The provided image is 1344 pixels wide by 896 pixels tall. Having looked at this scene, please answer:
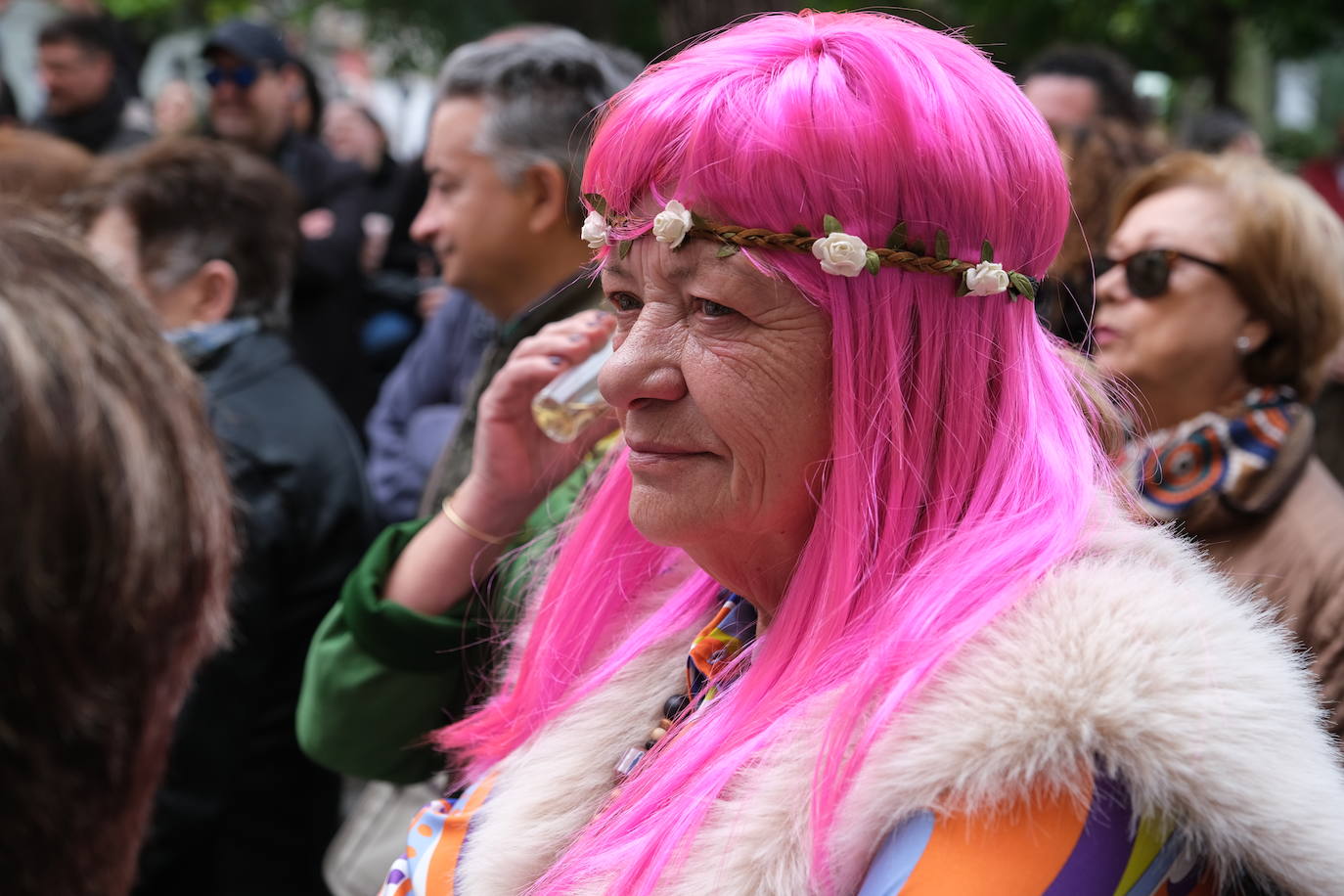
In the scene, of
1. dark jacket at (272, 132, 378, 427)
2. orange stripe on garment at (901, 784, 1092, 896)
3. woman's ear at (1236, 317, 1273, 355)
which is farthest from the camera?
dark jacket at (272, 132, 378, 427)

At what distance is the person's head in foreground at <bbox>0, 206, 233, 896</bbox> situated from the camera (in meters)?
1.05

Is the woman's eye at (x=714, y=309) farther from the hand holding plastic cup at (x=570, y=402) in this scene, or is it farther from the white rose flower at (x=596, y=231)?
the hand holding plastic cup at (x=570, y=402)

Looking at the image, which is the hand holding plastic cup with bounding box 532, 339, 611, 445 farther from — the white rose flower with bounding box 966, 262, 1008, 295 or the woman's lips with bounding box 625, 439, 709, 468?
the white rose flower with bounding box 966, 262, 1008, 295

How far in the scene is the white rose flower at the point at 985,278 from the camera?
1521 mm

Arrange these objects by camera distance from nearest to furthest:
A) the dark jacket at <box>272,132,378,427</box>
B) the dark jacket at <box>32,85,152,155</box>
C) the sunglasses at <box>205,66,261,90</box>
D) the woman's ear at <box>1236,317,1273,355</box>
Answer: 1. the woman's ear at <box>1236,317,1273,355</box>
2. the dark jacket at <box>272,132,378,427</box>
3. the sunglasses at <box>205,66,261,90</box>
4. the dark jacket at <box>32,85,152,155</box>

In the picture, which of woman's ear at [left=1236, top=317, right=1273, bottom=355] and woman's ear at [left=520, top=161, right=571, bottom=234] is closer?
woman's ear at [left=1236, top=317, right=1273, bottom=355]

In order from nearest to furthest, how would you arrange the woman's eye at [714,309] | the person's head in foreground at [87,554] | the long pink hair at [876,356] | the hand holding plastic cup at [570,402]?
the person's head in foreground at [87,554] → the long pink hair at [876,356] → the woman's eye at [714,309] → the hand holding plastic cup at [570,402]

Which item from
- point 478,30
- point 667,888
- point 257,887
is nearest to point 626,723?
point 667,888

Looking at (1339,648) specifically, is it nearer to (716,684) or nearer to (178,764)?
(716,684)

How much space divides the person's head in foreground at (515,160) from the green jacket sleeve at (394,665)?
901mm

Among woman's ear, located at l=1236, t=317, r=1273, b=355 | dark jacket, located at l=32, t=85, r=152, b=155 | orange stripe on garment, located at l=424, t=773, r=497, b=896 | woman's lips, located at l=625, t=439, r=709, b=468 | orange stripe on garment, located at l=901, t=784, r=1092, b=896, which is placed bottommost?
dark jacket, located at l=32, t=85, r=152, b=155

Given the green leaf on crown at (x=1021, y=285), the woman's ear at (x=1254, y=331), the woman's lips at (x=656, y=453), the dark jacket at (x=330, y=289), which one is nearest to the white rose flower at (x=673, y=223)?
the woman's lips at (x=656, y=453)

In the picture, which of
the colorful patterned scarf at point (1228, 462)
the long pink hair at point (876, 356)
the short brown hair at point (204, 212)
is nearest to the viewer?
the long pink hair at point (876, 356)

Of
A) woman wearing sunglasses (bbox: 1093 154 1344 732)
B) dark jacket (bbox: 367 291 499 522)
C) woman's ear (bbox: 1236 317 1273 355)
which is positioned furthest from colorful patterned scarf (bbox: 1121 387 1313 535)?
dark jacket (bbox: 367 291 499 522)
